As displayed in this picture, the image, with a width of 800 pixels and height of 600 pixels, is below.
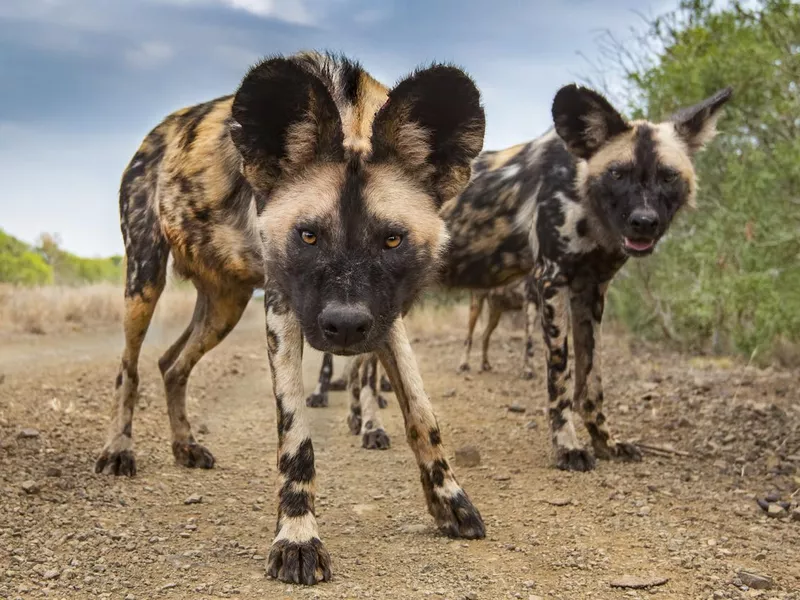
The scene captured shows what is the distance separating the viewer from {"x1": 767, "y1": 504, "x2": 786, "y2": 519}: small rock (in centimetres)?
362

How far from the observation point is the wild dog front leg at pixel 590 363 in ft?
15.4

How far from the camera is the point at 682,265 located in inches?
358

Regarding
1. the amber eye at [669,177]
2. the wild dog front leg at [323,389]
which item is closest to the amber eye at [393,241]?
the amber eye at [669,177]

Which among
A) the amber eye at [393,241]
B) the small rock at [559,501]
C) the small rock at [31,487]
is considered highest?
the amber eye at [393,241]

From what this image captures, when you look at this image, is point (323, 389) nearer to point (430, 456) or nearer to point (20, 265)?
point (430, 456)

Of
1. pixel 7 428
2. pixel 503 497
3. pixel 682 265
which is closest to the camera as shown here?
pixel 503 497

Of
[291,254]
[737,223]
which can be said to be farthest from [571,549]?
[737,223]

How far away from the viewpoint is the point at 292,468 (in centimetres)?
286

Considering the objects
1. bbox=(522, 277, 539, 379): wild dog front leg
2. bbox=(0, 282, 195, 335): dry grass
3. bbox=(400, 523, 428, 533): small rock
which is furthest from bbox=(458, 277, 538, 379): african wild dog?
bbox=(0, 282, 195, 335): dry grass

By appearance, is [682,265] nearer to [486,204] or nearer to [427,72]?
[486,204]

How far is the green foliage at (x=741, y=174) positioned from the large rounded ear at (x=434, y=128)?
14.6 feet

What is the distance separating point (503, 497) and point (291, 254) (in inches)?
66.3

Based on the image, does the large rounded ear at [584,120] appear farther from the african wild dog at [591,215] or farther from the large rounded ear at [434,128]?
the large rounded ear at [434,128]

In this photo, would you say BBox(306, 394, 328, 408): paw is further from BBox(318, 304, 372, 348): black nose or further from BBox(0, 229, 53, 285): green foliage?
BBox(0, 229, 53, 285): green foliage
